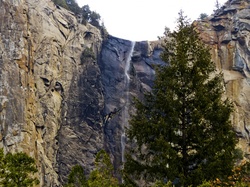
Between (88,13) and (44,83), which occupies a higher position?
(88,13)

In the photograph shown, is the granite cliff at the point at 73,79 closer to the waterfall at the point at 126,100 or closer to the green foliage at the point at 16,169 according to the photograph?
the waterfall at the point at 126,100

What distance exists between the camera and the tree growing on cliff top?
1095cm

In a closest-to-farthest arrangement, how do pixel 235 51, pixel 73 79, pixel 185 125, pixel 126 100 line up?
pixel 185 125 → pixel 73 79 → pixel 126 100 → pixel 235 51

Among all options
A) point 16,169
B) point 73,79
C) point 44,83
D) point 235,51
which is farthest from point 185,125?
point 235,51

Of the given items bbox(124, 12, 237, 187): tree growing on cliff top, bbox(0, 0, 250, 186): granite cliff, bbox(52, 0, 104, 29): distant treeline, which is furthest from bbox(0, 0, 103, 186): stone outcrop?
bbox(124, 12, 237, 187): tree growing on cliff top

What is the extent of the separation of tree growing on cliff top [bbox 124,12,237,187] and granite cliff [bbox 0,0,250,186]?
2046cm

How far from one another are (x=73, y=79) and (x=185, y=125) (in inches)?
1164

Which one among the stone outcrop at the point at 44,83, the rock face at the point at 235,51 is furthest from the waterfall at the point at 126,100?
the rock face at the point at 235,51

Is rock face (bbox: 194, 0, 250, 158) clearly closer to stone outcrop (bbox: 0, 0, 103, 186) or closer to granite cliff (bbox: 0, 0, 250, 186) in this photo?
granite cliff (bbox: 0, 0, 250, 186)

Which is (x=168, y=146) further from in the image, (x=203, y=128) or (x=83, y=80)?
(x=83, y=80)

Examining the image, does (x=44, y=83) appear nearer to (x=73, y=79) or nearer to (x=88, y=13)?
(x=73, y=79)

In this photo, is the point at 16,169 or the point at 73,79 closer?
the point at 16,169

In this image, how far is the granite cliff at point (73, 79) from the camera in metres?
32.6

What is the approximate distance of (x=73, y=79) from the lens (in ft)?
132
